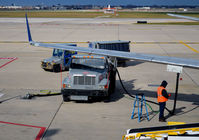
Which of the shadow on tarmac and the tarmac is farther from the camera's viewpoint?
the tarmac

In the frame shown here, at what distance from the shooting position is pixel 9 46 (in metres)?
29.0

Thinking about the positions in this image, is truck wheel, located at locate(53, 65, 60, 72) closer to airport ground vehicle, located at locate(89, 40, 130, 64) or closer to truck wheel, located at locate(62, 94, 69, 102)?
airport ground vehicle, located at locate(89, 40, 130, 64)

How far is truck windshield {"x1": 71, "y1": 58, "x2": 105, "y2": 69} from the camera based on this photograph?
1255 cm

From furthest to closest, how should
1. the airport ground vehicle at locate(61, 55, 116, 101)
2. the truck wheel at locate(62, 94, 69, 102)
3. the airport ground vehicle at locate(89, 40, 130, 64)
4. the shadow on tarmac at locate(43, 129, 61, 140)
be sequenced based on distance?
the airport ground vehicle at locate(89, 40, 130, 64) → the truck wheel at locate(62, 94, 69, 102) → the airport ground vehicle at locate(61, 55, 116, 101) → the shadow on tarmac at locate(43, 129, 61, 140)

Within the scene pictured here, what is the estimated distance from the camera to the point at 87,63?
1266 cm

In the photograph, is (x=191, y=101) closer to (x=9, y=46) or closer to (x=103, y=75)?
(x=103, y=75)

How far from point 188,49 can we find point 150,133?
2252 centimetres

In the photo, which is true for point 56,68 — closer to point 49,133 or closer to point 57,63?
point 57,63

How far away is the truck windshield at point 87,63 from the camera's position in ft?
41.2

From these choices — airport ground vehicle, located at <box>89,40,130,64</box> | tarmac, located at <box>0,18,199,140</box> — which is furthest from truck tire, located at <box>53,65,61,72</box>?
airport ground vehicle, located at <box>89,40,130,64</box>

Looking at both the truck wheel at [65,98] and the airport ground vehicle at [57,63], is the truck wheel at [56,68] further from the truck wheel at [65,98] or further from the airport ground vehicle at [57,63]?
the truck wheel at [65,98]

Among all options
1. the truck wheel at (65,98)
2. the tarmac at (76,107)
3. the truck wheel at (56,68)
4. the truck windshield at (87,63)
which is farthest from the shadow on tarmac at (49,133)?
the truck wheel at (56,68)

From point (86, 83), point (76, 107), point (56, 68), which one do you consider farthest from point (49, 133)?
point (56, 68)

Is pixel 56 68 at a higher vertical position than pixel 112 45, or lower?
lower
